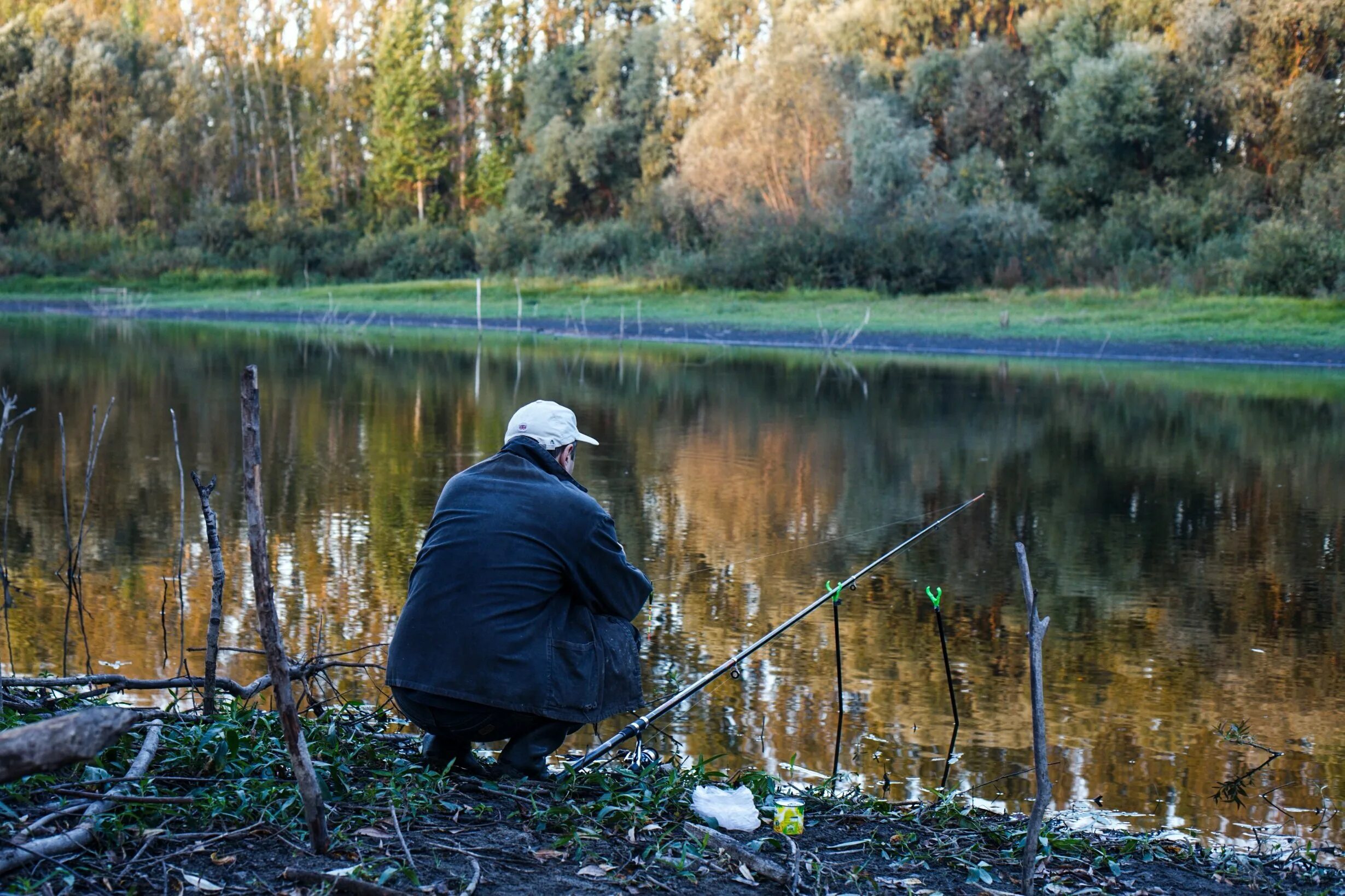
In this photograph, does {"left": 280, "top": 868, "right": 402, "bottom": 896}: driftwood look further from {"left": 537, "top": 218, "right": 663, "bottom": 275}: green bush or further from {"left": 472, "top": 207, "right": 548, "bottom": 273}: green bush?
{"left": 472, "top": 207, "right": 548, "bottom": 273}: green bush

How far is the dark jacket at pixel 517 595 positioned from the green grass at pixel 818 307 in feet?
86.1

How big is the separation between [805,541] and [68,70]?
5639 centimetres

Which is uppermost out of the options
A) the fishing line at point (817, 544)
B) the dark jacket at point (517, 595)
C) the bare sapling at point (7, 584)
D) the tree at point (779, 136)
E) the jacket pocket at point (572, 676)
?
the tree at point (779, 136)

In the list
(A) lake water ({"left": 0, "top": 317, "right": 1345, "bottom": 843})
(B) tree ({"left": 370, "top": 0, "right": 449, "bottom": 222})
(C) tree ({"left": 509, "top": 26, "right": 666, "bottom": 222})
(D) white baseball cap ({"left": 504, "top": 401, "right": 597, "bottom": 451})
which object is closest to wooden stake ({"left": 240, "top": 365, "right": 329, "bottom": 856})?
(D) white baseball cap ({"left": 504, "top": 401, "right": 597, "bottom": 451})

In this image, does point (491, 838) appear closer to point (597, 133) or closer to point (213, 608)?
point (213, 608)

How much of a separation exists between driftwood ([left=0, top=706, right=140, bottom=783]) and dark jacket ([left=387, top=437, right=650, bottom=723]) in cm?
185

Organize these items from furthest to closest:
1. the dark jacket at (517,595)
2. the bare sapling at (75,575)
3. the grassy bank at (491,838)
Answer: the bare sapling at (75,575) → the dark jacket at (517,595) → the grassy bank at (491,838)

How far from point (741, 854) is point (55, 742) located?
6.76ft

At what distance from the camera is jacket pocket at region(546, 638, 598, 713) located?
4797 mm

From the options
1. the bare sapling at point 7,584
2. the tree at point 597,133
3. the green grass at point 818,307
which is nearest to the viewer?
the bare sapling at point 7,584

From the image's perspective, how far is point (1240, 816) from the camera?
5750 millimetres

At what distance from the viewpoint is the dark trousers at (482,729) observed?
15.7 feet

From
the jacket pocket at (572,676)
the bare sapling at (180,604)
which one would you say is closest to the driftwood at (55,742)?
the jacket pocket at (572,676)

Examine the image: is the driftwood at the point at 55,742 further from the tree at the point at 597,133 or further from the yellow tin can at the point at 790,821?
the tree at the point at 597,133
